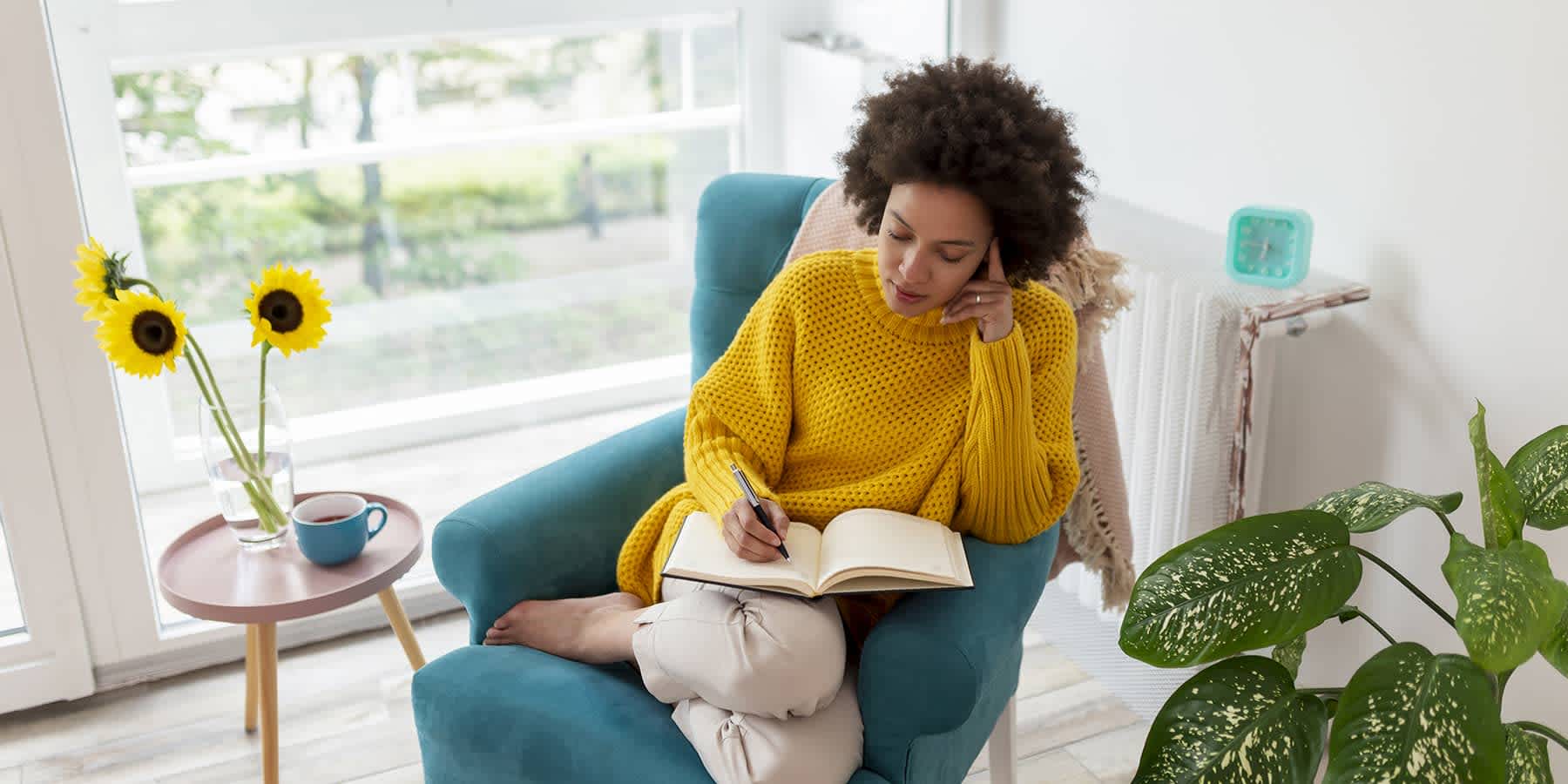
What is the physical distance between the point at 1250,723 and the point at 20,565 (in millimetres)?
1796

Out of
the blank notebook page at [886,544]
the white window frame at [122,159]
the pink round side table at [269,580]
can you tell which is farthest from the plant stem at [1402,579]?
the white window frame at [122,159]

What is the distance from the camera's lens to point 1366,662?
122 cm

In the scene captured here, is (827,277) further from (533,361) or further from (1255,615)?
(533,361)

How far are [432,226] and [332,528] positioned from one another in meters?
1.19

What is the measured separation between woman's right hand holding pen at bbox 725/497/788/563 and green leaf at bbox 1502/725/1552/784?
713 millimetres

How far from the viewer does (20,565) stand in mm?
1979

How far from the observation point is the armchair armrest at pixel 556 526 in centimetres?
151

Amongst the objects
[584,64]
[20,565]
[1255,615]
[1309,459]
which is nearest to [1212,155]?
[1309,459]

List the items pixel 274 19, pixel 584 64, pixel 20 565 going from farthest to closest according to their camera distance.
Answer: pixel 584 64 < pixel 274 19 < pixel 20 565

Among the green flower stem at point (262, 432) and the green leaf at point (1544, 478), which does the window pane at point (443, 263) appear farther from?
the green leaf at point (1544, 478)

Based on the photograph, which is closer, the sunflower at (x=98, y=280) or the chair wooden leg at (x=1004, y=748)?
the sunflower at (x=98, y=280)

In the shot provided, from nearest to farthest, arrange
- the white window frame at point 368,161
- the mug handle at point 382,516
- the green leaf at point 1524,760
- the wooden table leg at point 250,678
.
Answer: the green leaf at point 1524,760, the mug handle at point 382,516, the wooden table leg at point 250,678, the white window frame at point 368,161

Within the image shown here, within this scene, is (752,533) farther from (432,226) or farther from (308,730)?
(432,226)

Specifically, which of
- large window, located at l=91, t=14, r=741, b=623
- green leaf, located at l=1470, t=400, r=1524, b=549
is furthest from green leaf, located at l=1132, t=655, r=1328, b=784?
large window, located at l=91, t=14, r=741, b=623
